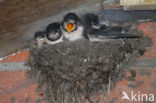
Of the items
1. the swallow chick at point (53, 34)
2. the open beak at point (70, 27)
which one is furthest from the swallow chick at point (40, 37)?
the open beak at point (70, 27)

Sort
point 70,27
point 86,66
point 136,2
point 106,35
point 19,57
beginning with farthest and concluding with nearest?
point 70,27 → point 19,57 → point 106,35 → point 86,66 → point 136,2

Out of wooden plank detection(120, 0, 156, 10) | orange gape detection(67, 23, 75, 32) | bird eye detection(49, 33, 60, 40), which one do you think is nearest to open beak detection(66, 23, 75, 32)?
orange gape detection(67, 23, 75, 32)

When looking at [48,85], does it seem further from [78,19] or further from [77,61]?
[78,19]

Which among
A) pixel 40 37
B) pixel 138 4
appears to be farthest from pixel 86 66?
pixel 138 4

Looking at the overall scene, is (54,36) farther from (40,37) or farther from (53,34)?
(40,37)

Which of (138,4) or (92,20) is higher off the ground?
(138,4)

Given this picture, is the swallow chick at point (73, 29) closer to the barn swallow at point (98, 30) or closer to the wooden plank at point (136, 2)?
the barn swallow at point (98, 30)
